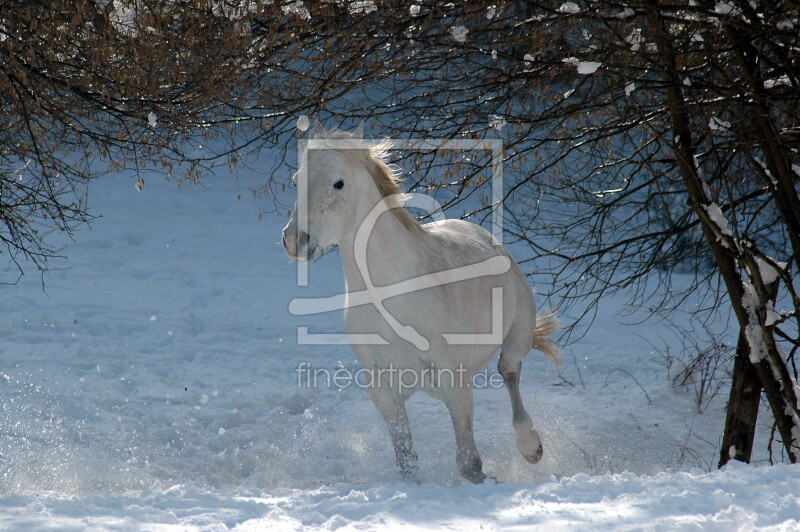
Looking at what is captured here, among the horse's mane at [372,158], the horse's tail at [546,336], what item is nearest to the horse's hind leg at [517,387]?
the horse's tail at [546,336]

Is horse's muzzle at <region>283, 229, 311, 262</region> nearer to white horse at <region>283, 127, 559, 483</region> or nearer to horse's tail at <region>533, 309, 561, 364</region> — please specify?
white horse at <region>283, 127, 559, 483</region>

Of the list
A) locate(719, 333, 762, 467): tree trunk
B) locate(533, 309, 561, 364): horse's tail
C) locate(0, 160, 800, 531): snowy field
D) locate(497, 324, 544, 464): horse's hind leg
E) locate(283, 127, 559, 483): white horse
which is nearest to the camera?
locate(0, 160, 800, 531): snowy field

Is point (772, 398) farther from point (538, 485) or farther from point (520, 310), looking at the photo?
point (538, 485)

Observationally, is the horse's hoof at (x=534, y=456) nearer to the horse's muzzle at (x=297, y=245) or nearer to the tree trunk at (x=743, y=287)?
the tree trunk at (x=743, y=287)

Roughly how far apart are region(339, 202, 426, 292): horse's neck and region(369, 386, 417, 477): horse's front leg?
0.60 metres

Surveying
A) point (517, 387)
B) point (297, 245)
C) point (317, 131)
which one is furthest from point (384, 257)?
point (517, 387)

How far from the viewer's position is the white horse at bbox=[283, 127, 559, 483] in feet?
13.1

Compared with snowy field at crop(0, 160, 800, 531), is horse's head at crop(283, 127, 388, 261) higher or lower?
higher

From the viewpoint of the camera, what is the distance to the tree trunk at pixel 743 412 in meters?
4.82

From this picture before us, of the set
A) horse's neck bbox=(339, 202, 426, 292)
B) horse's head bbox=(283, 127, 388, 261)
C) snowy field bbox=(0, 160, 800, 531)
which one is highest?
horse's head bbox=(283, 127, 388, 261)

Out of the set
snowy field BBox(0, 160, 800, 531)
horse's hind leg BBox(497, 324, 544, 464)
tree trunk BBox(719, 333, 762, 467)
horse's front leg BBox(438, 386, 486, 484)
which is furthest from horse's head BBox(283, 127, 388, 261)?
tree trunk BBox(719, 333, 762, 467)

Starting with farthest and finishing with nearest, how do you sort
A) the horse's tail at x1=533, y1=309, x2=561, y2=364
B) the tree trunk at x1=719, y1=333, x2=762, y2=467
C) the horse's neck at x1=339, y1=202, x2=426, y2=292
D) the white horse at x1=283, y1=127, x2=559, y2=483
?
the horse's tail at x1=533, y1=309, x2=561, y2=364, the tree trunk at x1=719, y1=333, x2=762, y2=467, the horse's neck at x1=339, y1=202, x2=426, y2=292, the white horse at x1=283, y1=127, x2=559, y2=483

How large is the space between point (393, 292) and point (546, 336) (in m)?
2.20

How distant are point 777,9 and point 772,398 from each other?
2217 mm
